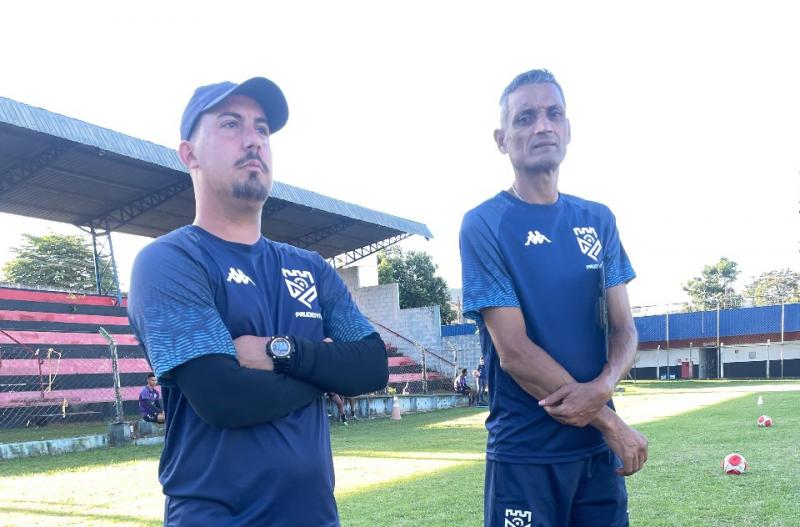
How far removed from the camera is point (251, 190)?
90.6 inches

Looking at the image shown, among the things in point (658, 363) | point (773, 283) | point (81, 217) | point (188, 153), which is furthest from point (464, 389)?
point (773, 283)

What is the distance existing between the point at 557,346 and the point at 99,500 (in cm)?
603

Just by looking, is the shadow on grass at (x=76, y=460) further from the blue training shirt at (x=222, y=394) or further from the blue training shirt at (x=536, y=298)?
the blue training shirt at (x=536, y=298)

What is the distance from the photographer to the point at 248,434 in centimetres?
205

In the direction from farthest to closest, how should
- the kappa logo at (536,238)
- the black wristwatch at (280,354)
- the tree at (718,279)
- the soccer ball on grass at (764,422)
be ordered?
the tree at (718,279)
the soccer ball on grass at (764,422)
the kappa logo at (536,238)
the black wristwatch at (280,354)

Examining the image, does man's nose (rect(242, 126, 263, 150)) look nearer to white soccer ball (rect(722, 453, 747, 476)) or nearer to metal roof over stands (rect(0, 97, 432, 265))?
white soccer ball (rect(722, 453, 747, 476))

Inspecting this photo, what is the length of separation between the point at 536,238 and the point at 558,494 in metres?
0.96

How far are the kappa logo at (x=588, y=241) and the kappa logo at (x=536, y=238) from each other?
15 cm

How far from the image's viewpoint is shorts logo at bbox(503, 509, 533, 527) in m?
2.38

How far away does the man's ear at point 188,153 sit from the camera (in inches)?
92.6

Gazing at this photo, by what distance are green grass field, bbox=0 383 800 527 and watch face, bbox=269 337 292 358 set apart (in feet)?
11.2

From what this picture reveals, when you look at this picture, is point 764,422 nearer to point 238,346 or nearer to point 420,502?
point 420,502

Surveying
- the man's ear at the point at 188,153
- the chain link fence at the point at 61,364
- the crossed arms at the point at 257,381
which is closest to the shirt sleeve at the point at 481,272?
the crossed arms at the point at 257,381

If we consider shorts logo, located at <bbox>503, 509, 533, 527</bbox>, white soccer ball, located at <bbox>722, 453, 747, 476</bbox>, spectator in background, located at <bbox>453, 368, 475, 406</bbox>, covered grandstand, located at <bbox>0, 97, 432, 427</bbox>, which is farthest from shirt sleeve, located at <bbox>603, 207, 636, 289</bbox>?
spectator in background, located at <bbox>453, 368, 475, 406</bbox>
